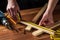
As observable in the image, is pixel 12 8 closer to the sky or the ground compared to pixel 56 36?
closer to the sky

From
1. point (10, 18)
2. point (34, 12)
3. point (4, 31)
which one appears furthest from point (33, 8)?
point (4, 31)

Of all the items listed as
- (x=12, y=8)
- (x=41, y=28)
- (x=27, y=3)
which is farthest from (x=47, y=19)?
(x=27, y=3)

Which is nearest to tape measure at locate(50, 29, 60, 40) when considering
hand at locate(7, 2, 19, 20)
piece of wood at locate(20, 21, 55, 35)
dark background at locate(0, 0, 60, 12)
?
piece of wood at locate(20, 21, 55, 35)

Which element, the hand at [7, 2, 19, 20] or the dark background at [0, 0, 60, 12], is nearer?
the hand at [7, 2, 19, 20]

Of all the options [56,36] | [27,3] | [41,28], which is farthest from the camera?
[27,3]

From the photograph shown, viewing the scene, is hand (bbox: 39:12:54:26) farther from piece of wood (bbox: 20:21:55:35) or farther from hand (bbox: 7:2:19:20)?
hand (bbox: 7:2:19:20)

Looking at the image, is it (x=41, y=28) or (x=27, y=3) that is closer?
(x=41, y=28)

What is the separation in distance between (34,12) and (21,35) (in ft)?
1.00

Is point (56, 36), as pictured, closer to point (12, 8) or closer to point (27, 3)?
point (12, 8)

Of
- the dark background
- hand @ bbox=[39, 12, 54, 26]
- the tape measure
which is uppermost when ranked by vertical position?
hand @ bbox=[39, 12, 54, 26]

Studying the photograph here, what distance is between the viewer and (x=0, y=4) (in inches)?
59.4

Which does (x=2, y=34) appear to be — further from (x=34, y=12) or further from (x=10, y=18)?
(x=34, y=12)

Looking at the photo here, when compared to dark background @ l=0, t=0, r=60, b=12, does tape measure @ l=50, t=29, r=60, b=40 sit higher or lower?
lower

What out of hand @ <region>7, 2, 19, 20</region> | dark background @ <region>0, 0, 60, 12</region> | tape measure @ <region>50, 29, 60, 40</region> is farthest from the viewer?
dark background @ <region>0, 0, 60, 12</region>
